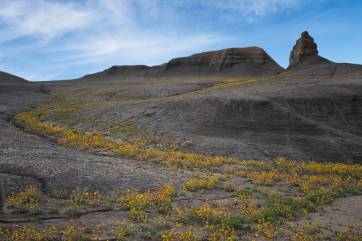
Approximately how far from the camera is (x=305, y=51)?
88.6m

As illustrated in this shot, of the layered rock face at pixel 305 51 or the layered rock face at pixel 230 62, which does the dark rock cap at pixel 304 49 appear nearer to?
the layered rock face at pixel 305 51

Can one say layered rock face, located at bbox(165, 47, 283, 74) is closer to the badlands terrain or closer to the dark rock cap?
the dark rock cap

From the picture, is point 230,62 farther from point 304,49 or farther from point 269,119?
point 269,119

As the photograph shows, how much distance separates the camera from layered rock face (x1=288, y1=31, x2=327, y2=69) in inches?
3455

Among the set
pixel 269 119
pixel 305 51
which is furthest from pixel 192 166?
pixel 305 51

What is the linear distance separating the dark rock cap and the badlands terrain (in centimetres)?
1792

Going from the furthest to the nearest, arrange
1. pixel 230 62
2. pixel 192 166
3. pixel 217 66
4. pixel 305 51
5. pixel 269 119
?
pixel 230 62, pixel 217 66, pixel 305 51, pixel 269 119, pixel 192 166

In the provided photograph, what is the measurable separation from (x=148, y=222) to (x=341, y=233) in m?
7.97

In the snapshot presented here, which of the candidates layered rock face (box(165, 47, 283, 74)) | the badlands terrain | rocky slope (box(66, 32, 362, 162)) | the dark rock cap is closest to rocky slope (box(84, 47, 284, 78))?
layered rock face (box(165, 47, 283, 74))

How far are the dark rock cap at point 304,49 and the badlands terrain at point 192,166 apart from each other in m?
17.9

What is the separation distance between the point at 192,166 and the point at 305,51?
65.4 metres

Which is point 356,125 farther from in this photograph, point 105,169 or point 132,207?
point 132,207

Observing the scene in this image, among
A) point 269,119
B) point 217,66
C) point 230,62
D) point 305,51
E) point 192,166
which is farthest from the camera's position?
point 230,62

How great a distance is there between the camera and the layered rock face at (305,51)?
87.8 m
